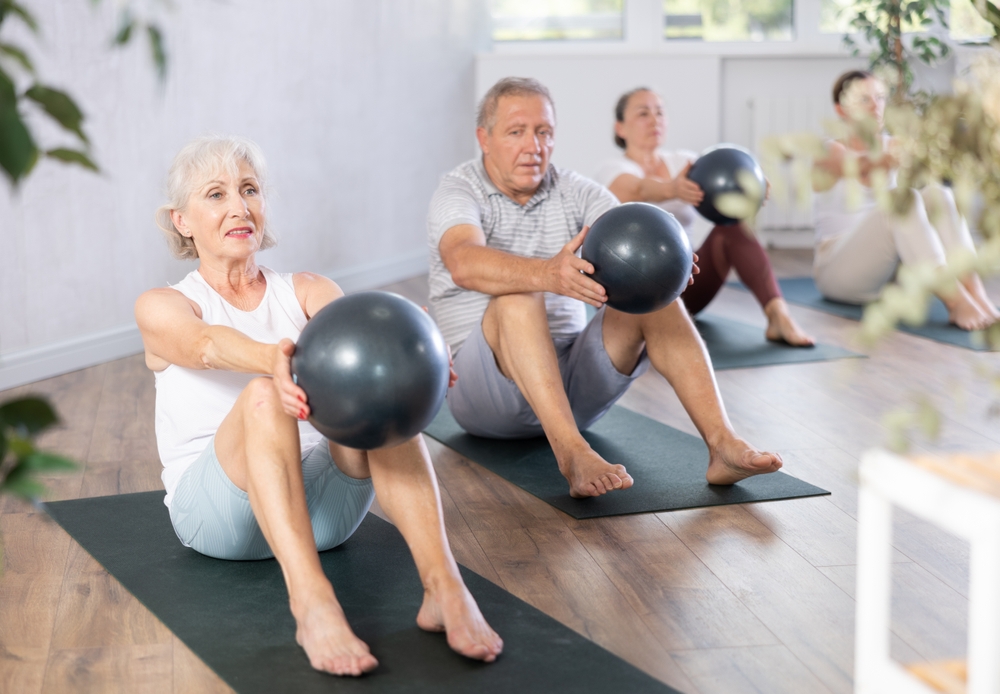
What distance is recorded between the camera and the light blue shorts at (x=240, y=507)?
194cm

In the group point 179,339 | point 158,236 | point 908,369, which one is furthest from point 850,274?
point 179,339

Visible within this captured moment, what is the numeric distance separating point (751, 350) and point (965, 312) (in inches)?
38.6

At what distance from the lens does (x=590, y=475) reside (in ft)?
7.98

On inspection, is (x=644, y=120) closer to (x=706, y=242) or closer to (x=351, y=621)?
(x=706, y=242)

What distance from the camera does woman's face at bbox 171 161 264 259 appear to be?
2045mm

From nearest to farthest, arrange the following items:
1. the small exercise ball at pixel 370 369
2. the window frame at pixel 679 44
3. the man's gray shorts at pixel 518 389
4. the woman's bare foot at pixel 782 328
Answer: the small exercise ball at pixel 370 369 < the man's gray shorts at pixel 518 389 < the woman's bare foot at pixel 782 328 < the window frame at pixel 679 44

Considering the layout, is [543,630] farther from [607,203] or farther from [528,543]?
[607,203]

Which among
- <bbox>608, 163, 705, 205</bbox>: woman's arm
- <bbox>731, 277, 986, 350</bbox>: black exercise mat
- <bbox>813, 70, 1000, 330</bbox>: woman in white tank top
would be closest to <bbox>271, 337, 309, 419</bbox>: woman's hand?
<bbox>608, 163, 705, 205</bbox>: woman's arm

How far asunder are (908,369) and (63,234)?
3.11 m

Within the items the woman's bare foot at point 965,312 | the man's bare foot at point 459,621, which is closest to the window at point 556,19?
the woman's bare foot at point 965,312

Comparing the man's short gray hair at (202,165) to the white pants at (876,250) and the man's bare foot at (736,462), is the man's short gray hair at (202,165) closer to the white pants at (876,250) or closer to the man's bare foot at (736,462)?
the man's bare foot at (736,462)

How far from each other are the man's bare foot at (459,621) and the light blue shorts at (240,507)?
338mm

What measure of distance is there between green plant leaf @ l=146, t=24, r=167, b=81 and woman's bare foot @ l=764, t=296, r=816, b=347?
12.3 feet

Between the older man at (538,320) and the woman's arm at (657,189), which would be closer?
the older man at (538,320)
